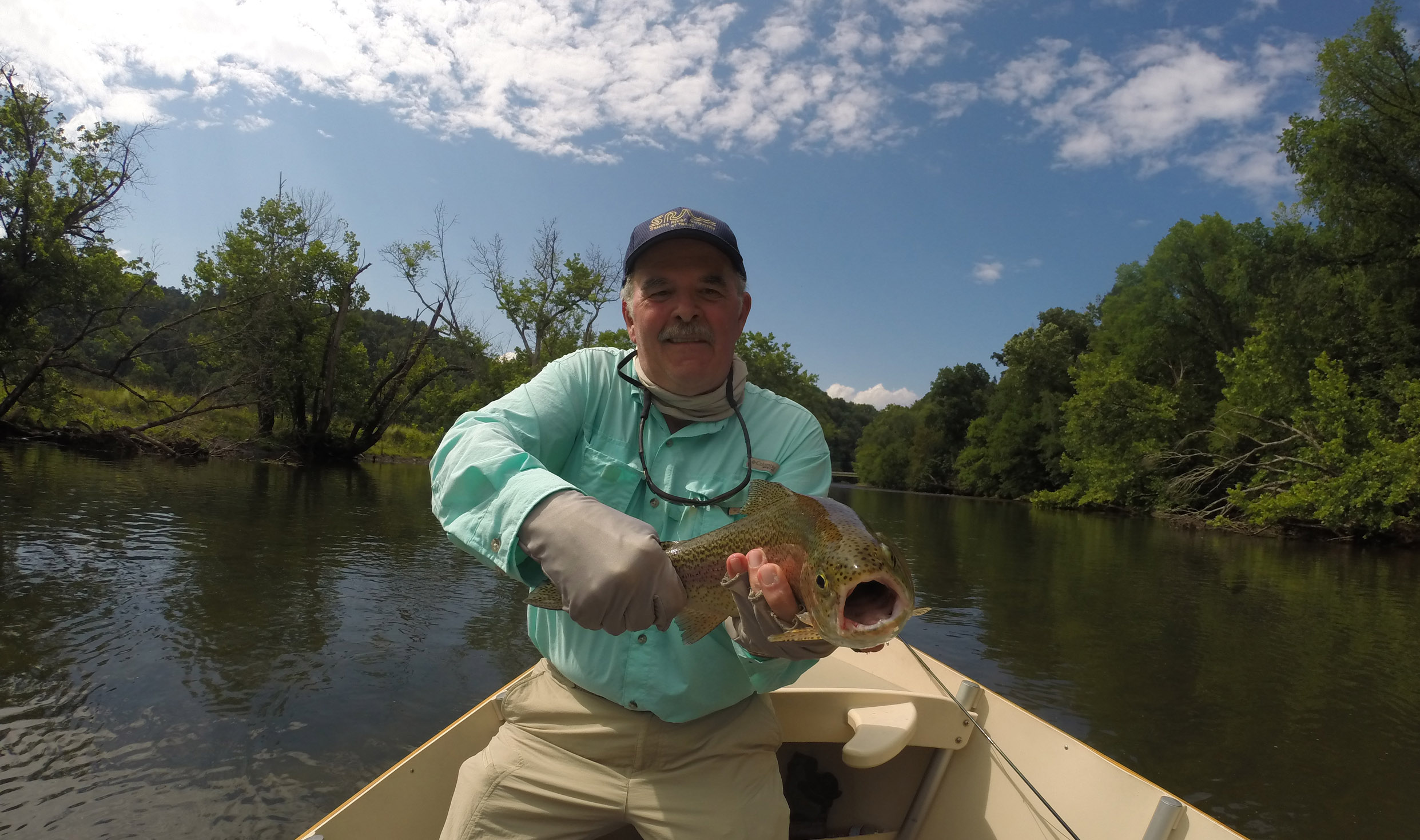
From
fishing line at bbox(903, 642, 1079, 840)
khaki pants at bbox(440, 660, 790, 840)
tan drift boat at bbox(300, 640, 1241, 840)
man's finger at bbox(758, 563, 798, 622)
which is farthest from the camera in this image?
tan drift boat at bbox(300, 640, 1241, 840)

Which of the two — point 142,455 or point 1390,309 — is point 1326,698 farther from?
point 142,455

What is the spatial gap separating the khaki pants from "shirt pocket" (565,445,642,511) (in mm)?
724

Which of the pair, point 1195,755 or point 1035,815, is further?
point 1195,755

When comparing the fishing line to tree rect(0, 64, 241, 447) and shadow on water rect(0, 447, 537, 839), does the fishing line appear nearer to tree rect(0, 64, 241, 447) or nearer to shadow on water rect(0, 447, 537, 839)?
shadow on water rect(0, 447, 537, 839)

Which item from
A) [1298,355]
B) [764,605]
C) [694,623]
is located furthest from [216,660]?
[1298,355]

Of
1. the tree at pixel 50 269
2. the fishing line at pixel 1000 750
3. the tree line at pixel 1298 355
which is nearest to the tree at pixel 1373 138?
the tree line at pixel 1298 355

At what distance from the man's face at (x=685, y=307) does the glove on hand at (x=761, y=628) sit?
97 centimetres

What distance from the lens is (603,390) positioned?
3.05 metres

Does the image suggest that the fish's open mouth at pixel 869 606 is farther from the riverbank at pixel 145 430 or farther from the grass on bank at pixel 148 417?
the riverbank at pixel 145 430

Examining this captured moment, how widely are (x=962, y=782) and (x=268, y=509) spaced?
21257 mm

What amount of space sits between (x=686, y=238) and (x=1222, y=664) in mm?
12720

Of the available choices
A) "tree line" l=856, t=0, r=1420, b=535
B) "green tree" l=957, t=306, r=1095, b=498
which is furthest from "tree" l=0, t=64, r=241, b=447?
"green tree" l=957, t=306, r=1095, b=498

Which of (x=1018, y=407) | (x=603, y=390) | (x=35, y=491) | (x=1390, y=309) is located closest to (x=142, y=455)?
(x=35, y=491)

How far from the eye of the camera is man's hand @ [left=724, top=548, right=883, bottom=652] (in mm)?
2076
